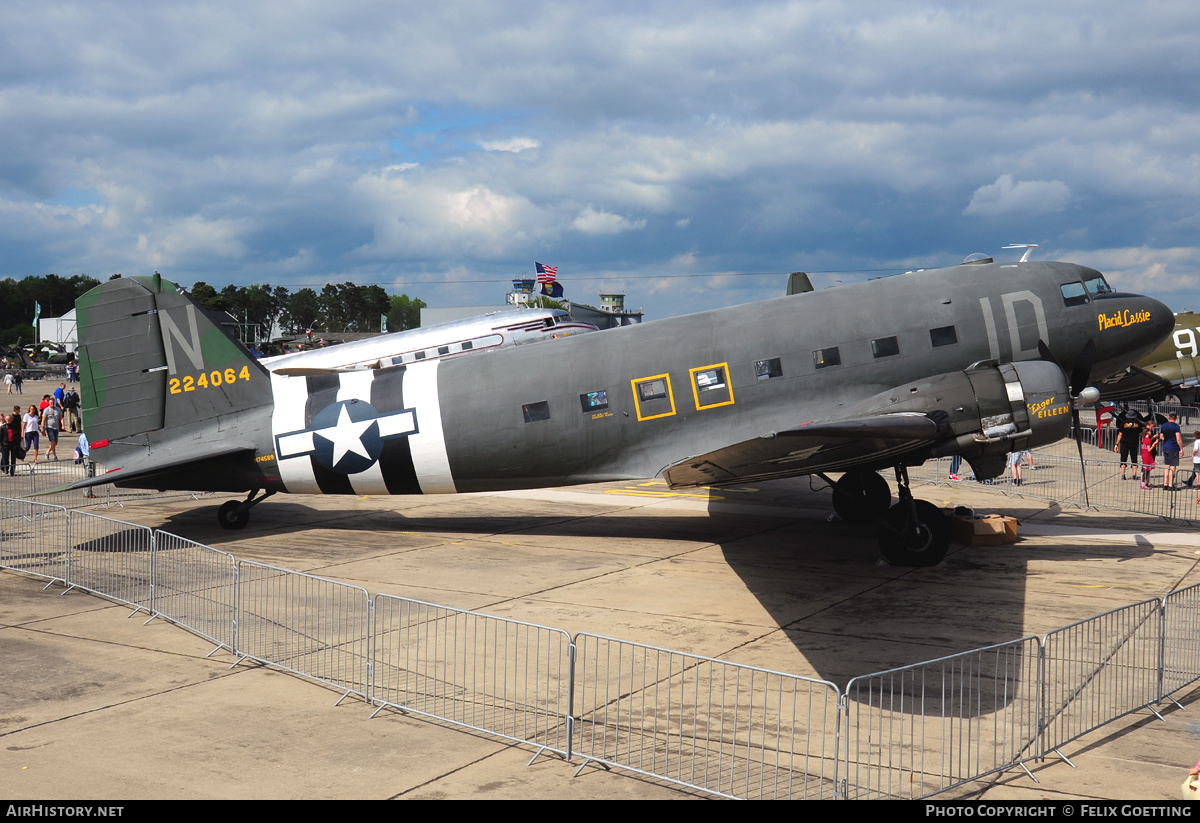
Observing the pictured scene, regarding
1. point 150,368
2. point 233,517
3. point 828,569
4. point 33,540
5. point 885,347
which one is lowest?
point 828,569

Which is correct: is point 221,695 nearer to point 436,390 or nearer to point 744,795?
point 744,795

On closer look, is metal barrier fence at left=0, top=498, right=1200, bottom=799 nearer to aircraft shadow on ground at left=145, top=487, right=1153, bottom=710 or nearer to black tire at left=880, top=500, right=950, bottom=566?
aircraft shadow on ground at left=145, top=487, right=1153, bottom=710

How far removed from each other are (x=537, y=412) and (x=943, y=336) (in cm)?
744

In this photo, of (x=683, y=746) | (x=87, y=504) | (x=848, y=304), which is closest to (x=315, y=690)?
(x=683, y=746)

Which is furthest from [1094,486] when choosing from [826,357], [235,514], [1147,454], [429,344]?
[235,514]

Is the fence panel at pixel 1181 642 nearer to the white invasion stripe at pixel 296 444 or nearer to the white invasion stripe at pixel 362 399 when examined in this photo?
the white invasion stripe at pixel 362 399

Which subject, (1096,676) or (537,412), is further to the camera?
(537,412)

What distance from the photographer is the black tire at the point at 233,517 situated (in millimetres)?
18812

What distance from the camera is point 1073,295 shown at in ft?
54.0

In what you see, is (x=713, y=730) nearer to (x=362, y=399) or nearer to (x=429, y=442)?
(x=429, y=442)

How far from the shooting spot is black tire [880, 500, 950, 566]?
15.6m

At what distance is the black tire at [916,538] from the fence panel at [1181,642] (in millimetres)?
3520

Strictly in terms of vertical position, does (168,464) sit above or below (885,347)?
below

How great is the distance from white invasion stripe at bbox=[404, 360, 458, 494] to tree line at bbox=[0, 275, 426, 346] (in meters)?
121
